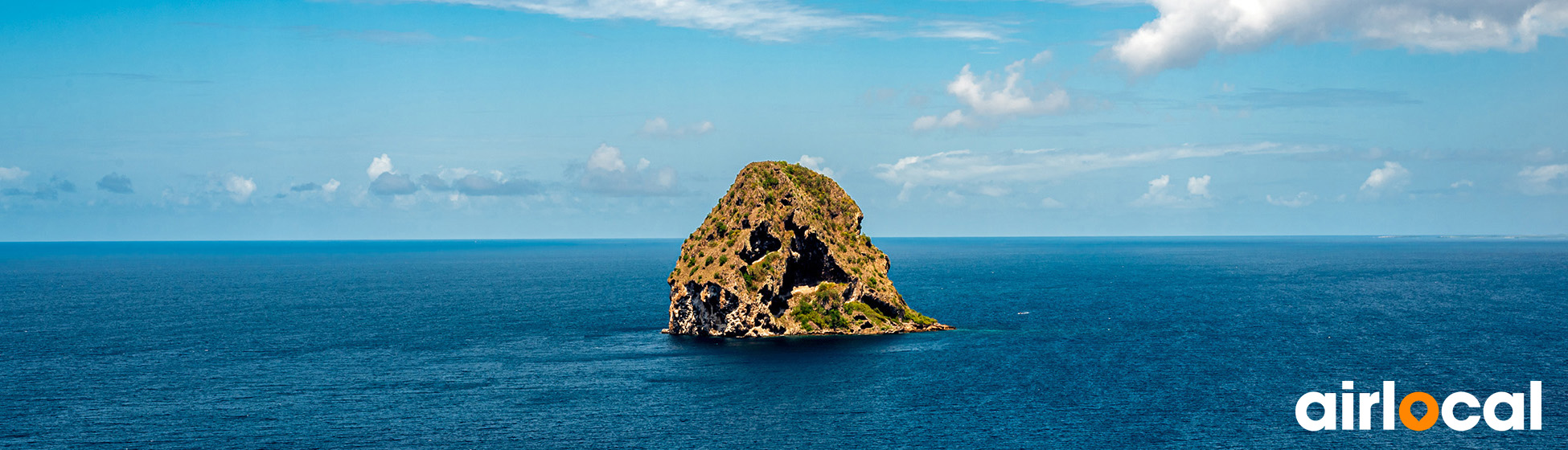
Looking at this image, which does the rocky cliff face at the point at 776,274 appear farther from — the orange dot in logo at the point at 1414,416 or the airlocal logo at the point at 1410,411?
the orange dot in logo at the point at 1414,416

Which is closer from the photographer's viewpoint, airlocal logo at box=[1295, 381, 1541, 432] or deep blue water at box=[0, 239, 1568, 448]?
deep blue water at box=[0, 239, 1568, 448]

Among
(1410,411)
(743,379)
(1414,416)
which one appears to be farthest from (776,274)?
(1414,416)

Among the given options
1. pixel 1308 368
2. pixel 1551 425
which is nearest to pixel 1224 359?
pixel 1308 368

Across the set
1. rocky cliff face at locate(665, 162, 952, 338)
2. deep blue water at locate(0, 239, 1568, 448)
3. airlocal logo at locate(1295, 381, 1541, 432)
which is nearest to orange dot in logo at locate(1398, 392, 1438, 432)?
airlocal logo at locate(1295, 381, 1541, 432)

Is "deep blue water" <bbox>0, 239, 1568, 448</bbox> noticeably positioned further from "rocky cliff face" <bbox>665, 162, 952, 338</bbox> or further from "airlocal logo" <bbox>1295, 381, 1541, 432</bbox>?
"rocky cliff face" <bbox>665, 162, 952, 338</bbox>

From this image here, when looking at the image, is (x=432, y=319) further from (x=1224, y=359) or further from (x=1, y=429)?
(x=1224, y=359)

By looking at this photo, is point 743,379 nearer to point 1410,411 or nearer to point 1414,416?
point 1414,416
